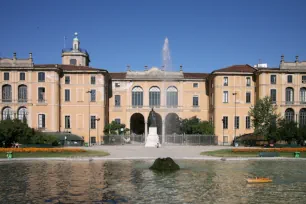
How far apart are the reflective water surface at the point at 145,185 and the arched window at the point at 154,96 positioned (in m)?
43.9

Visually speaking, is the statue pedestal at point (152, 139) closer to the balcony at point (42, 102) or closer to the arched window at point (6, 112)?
the balcony at point (42, 102)

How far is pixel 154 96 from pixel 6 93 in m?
23.9

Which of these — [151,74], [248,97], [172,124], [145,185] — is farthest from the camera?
[172,124]

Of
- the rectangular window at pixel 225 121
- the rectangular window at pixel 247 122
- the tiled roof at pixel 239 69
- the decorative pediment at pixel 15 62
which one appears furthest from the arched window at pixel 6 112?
the rectangular window at pixel 247 122

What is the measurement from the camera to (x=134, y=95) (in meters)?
70.4

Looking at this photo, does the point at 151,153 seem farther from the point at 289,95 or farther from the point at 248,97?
the point at 289,95

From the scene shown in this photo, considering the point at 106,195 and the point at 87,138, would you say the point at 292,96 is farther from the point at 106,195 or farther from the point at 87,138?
the point at 106,195

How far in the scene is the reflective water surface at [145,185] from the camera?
52.5ft

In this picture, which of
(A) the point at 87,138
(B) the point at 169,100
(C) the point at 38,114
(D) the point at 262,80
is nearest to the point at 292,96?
(D) the point at 262,80

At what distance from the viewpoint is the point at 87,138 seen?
6431cm

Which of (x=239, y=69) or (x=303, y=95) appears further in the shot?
(x=239, y=69)

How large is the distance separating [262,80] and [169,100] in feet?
53.5

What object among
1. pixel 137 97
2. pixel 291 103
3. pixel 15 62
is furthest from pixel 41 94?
pixel 291 103

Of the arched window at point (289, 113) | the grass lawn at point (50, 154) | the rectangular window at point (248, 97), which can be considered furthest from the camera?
the rectangular window at point (248, 97)
